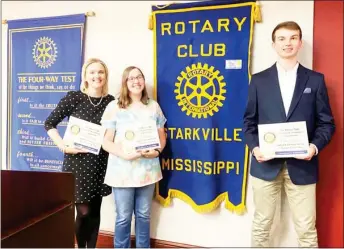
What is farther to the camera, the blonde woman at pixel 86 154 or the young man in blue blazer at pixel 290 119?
the blonde woman at pixel 86 154

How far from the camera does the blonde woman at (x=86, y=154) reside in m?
1.98

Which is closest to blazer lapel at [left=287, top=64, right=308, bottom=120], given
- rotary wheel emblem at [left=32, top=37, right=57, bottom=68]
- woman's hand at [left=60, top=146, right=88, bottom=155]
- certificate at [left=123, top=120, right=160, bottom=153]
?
certificate at [left=123, top=120, right=160, bottom=153]

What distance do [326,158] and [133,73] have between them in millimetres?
1251

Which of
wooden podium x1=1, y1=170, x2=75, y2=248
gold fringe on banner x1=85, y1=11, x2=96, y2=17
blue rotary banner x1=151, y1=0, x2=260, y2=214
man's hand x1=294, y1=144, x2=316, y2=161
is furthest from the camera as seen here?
gold fringe on banner x1=85, y1=11, x2=96, y2=17

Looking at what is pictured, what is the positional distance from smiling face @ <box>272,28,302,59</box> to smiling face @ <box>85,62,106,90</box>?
1019 millimetres

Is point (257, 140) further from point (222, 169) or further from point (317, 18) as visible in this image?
point (317, 18)

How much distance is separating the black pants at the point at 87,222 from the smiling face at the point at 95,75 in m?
0.69

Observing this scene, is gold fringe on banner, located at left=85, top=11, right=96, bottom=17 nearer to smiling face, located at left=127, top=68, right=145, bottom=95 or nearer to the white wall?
the white wall

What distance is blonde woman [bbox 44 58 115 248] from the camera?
198cm

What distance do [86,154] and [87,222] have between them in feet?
1.40

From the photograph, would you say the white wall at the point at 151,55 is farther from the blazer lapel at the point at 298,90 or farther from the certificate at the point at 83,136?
the certificate at the point at 83,136

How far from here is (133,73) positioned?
202 cm

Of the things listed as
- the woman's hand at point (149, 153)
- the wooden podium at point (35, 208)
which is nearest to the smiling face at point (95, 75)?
the woman's hand at point (149, 153)

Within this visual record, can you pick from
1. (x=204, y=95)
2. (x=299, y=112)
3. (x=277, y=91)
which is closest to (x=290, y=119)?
(x=299, y=112)
